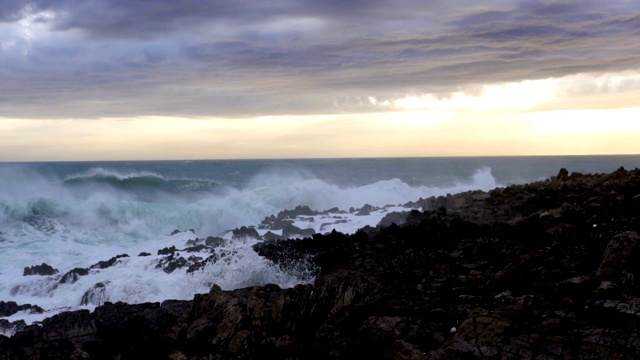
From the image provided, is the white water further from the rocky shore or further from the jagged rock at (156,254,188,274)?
the rocky shore

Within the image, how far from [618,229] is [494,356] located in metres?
5.60

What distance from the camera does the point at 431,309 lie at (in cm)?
830

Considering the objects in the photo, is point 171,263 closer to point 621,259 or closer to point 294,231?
point 294,231

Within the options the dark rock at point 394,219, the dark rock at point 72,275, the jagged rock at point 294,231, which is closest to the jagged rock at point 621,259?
the dark rock at point 394,219

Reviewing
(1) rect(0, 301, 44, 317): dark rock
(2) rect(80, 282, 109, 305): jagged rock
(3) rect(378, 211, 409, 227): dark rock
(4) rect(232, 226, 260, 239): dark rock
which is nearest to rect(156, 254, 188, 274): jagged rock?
(2) rect(80, 282, 109, 305): jagged rock

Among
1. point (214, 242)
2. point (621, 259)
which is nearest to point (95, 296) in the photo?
point (214, 242)

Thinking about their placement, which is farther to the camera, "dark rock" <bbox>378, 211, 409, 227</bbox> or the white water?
"dark rock" <bbox>378, 211, 409, 227</bbox>

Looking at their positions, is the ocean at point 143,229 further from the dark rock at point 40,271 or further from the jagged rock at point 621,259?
the jagged rock at point 621,259

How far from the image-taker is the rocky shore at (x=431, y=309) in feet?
22.8

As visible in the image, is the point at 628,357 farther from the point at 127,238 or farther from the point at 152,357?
the point at 127,238

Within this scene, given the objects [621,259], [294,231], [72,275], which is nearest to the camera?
[621,259]

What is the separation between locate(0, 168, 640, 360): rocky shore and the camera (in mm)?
6945

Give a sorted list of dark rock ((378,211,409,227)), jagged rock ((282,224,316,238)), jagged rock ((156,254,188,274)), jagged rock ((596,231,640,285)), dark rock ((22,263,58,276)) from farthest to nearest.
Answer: jagged rock ((282,224,316,238)), dark rock ((378,211,409,227)), dark rock ((22,263,58,276)), jagged rock ((156,254,188,274)), jagged rock ((596,231,640,285))

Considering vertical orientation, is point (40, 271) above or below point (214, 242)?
below
